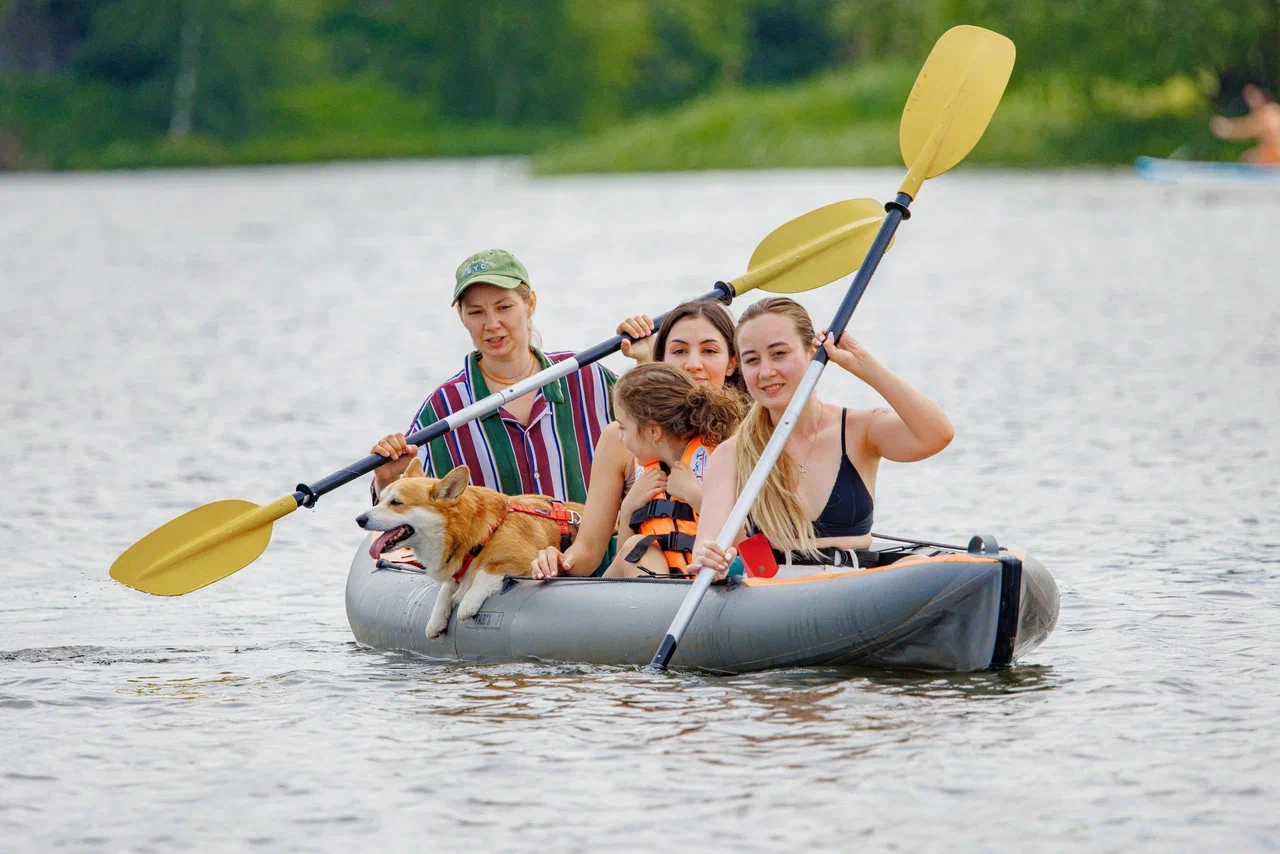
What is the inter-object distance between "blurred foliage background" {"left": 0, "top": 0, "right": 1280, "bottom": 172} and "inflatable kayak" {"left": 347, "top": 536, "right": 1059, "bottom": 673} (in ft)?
89.8

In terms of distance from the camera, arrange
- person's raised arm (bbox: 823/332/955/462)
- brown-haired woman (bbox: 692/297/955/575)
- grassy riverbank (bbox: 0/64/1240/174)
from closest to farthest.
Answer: person's raised arm (bbox: 823/332/955/462) → brown-haired woman (bbox: 692/297/955/575) → grassy riverbank (bbox: 0/64/1240/174)

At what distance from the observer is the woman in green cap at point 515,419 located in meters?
6.39

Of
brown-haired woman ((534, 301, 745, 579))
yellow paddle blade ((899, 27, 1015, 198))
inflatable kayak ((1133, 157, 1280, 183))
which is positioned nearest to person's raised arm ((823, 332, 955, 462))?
brown-haired woman ((534, 301, 745, 579))

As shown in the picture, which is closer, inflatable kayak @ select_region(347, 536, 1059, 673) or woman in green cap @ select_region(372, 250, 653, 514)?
inflatable kayak @ select_region(347, 536, 1059, 673)

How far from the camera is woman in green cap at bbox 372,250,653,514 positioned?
A: 639 centimetres

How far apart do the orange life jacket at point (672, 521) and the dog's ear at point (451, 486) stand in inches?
21.2

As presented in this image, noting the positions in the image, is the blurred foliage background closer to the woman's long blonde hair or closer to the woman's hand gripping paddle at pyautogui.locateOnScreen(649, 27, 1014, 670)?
the woman's hand gripping paddle at pyautogui.locateOnScreen(649, 27, 1014, 670)

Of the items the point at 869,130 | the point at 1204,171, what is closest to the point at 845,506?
the point at 1204,171

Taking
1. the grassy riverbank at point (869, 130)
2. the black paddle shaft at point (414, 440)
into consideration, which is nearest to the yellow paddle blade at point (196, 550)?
the black paddle shaft at point (414, 440)

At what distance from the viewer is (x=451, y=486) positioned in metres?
5.73

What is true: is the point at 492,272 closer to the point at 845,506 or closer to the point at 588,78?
the point at 845,506

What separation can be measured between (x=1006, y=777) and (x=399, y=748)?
5.50 ft

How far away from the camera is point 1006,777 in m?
4.80

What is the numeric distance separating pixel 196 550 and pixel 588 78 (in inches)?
2404
